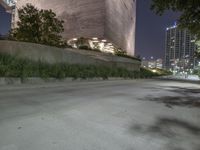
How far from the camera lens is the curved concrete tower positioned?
39594 mm

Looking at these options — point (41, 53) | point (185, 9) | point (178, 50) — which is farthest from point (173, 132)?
point (178, 50)

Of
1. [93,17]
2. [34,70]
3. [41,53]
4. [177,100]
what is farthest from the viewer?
[93,17]

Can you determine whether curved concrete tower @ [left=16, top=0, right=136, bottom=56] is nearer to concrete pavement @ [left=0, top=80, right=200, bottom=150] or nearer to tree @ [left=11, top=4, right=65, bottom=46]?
tree @ [left=11, top=4, right=65, bottom=46]

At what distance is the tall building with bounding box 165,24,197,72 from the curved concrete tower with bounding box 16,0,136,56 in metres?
67.9

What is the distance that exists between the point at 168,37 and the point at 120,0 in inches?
3662

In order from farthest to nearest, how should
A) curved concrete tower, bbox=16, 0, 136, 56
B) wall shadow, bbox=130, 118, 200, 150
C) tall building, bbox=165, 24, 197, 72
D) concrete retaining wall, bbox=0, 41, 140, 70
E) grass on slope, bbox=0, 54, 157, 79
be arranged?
tall building, bbox=165, 24, 197, 72 < curved concrete tower, bbox=16, 0, 136, 56 < concrete retaining wall, bbox=0, 41, 140, 70 < grass on slope, bbox=0, 54, 157, 79 < wall shadow, bbox=130, 118, 200, 150

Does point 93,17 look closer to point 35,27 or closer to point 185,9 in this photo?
point 35,27

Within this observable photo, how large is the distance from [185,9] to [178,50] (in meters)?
122

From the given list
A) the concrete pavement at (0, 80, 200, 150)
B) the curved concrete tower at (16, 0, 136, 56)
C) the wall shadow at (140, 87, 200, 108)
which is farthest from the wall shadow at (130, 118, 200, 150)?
the curved concrete tower at (16, 0, 136, 56)

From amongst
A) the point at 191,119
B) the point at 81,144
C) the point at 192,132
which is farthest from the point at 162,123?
the point at 81,144

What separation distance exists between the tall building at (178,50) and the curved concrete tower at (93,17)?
67.9 metres

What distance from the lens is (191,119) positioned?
6.19 meters

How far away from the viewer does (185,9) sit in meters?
10.6

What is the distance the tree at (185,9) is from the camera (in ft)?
33.5
